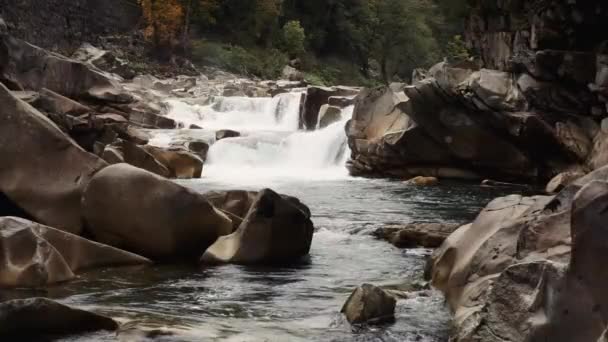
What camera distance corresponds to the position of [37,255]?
29.8 ft

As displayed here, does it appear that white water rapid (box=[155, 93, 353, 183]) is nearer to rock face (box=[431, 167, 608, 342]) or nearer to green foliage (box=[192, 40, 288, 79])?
rock face (box=[431, 167, 608, 342])

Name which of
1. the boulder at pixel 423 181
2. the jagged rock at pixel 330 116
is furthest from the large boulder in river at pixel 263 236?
the jagged rock at pixel 330 116

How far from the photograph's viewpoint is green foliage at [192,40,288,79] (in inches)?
2066

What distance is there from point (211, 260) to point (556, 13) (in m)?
16.5

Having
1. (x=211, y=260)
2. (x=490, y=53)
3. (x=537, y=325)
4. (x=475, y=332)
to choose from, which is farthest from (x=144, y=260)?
(x=490, y=53)

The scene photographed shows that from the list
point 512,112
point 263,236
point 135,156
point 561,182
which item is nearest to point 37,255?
point 263,236

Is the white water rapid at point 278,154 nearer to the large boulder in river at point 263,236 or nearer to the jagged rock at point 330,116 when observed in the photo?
the jagged rock at point 330,116

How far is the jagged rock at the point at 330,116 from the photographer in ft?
104

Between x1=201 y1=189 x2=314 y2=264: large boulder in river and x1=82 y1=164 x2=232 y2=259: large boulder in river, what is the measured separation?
46 cm

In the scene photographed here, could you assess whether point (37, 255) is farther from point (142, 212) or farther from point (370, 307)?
point (370, 307)

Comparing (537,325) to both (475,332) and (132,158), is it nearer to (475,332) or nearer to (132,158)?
(475,332)

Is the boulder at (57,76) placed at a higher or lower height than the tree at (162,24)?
lower

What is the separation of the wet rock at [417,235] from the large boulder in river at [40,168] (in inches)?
204

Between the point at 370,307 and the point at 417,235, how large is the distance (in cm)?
533
